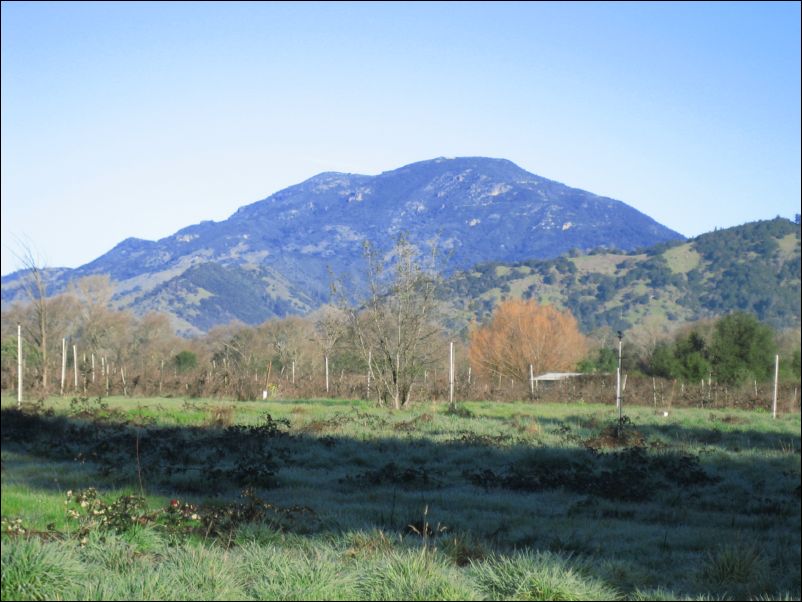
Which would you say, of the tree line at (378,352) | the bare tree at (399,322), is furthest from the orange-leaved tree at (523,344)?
the bare tree at (399,322)

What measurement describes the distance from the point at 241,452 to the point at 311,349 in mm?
38828

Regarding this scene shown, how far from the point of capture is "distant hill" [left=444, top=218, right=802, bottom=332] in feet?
361

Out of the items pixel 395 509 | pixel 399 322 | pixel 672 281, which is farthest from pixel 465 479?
pixel 672 281

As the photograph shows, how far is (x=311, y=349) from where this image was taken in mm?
51500

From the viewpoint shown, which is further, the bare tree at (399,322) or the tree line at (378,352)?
the tree line at (378,352)

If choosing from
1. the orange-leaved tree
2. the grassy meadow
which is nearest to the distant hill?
the orange-leaved tree

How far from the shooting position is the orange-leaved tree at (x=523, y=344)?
52.4m

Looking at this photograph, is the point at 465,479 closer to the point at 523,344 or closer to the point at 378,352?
the point at 378,352

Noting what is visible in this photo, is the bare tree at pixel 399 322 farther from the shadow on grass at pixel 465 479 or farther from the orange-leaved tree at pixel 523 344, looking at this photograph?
the orange-leaved tree at pixel 523 344

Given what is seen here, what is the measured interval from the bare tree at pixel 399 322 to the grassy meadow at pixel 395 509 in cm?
733

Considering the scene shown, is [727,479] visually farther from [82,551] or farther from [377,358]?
[377,358]

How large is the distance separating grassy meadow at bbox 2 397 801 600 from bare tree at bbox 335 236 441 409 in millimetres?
7327

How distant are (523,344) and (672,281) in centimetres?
7555

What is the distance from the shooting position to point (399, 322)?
26484 millimetres
